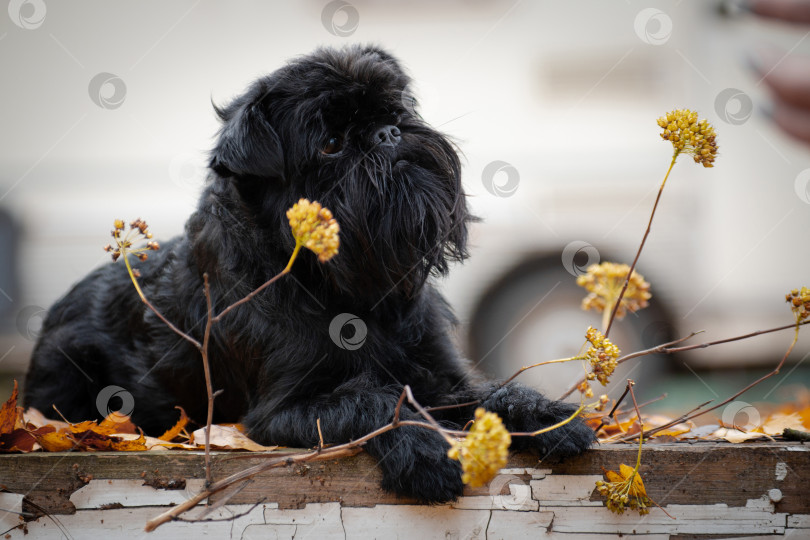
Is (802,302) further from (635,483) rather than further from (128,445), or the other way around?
(128,445)

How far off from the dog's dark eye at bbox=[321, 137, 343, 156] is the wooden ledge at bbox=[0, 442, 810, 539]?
1.10 meters

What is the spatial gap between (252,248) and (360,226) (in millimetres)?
426

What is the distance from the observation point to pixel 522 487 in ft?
6.98

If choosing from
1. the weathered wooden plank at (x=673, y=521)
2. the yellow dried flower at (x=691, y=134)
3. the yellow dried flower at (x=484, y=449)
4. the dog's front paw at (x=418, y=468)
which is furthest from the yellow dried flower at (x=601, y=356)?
the yellow dried flower at (x=484, y=449)

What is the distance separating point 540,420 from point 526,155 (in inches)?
175

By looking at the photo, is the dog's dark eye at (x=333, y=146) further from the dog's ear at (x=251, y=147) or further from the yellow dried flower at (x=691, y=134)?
the yellow dried flower at (x=691, y=134)

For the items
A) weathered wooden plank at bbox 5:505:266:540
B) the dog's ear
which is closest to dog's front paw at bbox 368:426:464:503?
weathered wooden plank at bbox 5:505:266:540

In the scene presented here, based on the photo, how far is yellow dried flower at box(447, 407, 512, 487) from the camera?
1.46m

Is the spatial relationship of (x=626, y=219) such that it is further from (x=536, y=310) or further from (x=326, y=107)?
(x=326, y=107)

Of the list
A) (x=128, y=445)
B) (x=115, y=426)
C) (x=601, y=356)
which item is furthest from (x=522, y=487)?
(x=115, y=426)

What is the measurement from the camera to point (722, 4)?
6.14m

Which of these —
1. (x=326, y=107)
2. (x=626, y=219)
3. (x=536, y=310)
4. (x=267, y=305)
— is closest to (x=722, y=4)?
(x=626, y=219)

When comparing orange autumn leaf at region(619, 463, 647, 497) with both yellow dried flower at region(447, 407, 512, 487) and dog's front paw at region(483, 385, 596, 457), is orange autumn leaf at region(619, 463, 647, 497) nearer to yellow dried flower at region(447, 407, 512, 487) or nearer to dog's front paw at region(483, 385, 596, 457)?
dog's front paw at region(483, 385, 596, 457)

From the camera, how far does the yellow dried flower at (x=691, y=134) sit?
2221mm
